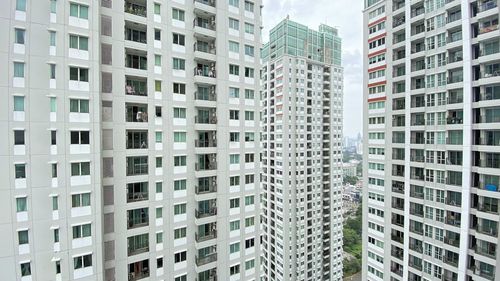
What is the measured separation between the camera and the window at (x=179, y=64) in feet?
52.3

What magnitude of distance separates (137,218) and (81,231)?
307 cm

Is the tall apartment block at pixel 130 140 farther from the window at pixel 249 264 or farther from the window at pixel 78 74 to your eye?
the window at pixel 249 264

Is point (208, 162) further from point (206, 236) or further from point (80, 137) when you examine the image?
point (80, 137)

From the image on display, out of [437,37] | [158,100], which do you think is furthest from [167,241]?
[437,37]

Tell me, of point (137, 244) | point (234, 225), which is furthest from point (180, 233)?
point (234, 225)

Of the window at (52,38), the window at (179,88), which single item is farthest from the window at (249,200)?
the window at (52,38)

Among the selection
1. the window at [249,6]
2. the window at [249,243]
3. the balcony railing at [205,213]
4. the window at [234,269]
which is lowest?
the window at [234,269]

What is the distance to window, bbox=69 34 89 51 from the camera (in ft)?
41.2

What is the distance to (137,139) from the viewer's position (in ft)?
49.5

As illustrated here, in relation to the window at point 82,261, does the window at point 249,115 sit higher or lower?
higher

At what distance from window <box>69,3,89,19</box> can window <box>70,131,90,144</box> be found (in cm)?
676

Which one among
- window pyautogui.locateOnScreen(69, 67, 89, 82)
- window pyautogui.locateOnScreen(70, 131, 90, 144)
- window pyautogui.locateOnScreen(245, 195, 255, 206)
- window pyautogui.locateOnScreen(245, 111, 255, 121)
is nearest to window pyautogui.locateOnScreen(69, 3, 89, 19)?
window pyautogui.locateOnScreen(69, 67, 89, 82)

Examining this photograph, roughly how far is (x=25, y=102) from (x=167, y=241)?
11903mm

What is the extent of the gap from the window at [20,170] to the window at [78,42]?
7.16 meters
